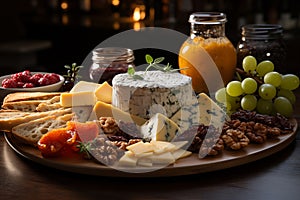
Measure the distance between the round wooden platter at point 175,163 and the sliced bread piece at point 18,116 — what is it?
0.09m

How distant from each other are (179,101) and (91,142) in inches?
12.7

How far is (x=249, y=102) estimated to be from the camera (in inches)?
64.6

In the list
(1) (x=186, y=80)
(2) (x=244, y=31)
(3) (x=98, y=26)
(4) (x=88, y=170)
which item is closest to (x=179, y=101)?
(1) (x=186, y=80)

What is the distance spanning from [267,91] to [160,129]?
0.42 m

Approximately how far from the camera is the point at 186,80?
157cm

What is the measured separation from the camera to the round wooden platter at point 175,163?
4.06ft

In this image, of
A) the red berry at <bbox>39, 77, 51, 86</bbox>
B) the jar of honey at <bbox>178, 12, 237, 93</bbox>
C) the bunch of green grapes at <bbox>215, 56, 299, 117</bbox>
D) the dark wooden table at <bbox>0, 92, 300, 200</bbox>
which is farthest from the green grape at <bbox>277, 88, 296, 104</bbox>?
the red berry at <bbox>39, 77, 51, 86</bbox>

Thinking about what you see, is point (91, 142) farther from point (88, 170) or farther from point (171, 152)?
point (171, 152)

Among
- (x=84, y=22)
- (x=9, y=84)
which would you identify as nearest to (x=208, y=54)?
(x=9, y=84)

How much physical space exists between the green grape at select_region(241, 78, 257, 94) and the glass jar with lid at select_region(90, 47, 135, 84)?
1.48 ft

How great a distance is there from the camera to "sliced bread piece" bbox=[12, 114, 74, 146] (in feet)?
4.63

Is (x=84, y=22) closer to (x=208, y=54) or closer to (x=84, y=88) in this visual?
(x=208, y=54)

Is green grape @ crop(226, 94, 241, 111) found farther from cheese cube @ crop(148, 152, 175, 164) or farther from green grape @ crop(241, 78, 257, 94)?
cheese cube @ crop(148, 152, 175, 164)

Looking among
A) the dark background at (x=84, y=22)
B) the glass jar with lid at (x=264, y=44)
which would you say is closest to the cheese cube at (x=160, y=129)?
the glass jar with lid at (x=264, y=44)
